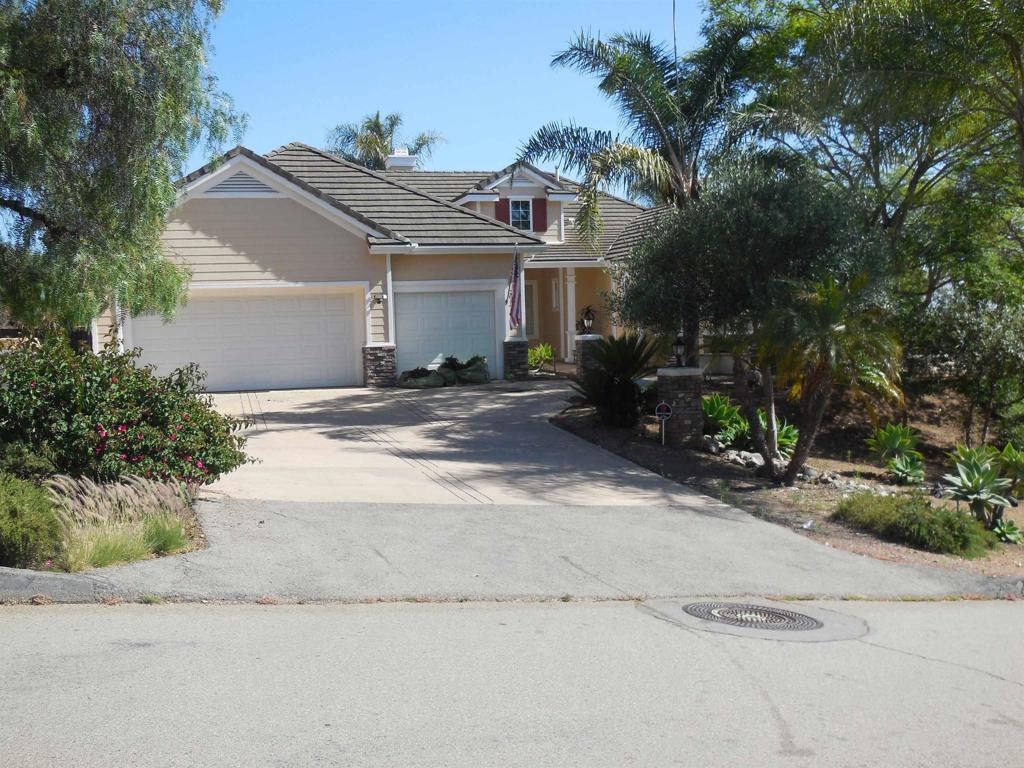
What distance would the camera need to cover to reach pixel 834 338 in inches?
528

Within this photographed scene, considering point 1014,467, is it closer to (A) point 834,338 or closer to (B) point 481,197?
(A) point 834,338

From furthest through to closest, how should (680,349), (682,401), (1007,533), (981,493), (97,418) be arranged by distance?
(680,349) < (682,401) < (981,493) < (1007,533) < (97,418)

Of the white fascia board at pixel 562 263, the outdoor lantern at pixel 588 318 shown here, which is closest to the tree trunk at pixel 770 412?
the white fascia board at pixel 562 263

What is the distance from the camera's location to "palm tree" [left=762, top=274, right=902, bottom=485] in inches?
529

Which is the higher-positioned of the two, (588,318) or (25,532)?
(588,318)

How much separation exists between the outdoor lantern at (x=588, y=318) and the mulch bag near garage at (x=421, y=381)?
22.2 ft

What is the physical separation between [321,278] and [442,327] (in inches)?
122

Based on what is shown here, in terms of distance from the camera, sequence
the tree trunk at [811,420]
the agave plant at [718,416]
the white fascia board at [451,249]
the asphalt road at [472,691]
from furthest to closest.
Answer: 1. the white fascia board at [451,249]
2. the agave plant at [718,416]
3. the tree trunk at [811,420]
4. the asphalt road at [472,691]

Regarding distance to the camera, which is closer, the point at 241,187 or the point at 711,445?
the point at 711,445

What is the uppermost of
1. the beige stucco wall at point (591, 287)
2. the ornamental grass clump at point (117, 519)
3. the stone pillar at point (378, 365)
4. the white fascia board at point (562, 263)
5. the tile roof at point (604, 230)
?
the tile roof at point (604, 230)

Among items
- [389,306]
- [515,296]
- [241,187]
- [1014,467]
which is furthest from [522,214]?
[1014,467]

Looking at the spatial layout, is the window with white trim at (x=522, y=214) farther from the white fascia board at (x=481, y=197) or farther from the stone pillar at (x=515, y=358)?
the stone pillar at (x=515, y=358)

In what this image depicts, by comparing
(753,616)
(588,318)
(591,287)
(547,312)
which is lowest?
(753,616)

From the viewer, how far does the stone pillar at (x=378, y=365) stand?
22.7 m
